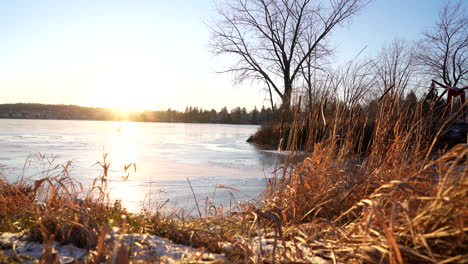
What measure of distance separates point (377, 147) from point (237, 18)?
14.4 metres

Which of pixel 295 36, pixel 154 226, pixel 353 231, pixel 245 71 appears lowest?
pixel 154 226

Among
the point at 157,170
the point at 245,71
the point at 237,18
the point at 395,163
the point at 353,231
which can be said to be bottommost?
the point at 157,170

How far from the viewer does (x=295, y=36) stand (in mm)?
14766

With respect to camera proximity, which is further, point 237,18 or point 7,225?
point 237,18

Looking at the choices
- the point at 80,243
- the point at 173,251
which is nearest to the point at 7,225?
the point at 80,243

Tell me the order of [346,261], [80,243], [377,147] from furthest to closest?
[377,147] < [80,243] < [346,261]

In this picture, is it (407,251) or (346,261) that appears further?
(346,261)

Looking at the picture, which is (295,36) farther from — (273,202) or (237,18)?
(273,202)

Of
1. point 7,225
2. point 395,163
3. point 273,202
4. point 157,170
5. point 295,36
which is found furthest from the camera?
point 295,36

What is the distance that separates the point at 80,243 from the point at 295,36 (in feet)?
50.0

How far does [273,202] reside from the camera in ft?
6.11

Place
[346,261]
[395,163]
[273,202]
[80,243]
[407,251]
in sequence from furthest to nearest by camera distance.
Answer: [395,163] → [273,202] → [80,243] → [346,261] → [407,251]

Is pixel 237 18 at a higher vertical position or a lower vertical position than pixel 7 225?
higher

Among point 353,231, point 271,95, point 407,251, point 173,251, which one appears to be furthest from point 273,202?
point 271,95
